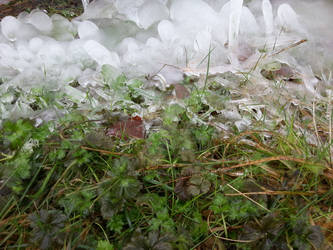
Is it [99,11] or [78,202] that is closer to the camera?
[78,202]

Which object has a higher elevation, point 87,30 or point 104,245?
point 87,30

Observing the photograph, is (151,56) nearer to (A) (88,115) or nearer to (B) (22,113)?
(A) (88,115)

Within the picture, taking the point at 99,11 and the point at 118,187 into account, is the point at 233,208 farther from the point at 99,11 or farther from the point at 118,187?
the point at 99,11

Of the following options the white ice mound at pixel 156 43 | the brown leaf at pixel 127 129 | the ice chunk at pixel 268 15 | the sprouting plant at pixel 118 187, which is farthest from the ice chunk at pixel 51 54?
the ice chunk at pixel 268 15

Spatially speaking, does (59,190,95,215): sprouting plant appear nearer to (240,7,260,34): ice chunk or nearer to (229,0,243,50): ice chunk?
(229,0,243,50): ice chunk

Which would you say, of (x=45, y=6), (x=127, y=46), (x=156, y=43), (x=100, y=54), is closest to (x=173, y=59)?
(x=156, y=43)

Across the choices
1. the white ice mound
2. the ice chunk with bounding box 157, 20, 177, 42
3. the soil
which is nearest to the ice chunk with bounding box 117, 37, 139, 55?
the white ice mound

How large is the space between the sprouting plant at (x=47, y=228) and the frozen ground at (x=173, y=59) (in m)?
0.46

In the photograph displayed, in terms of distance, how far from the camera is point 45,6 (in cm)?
233

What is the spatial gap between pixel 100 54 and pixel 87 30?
0.20m

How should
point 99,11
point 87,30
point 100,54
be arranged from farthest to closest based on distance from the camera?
point 99,11 < point 87,30 < point 100,54

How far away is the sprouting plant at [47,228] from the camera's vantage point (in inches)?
27.2

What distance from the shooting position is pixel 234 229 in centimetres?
74

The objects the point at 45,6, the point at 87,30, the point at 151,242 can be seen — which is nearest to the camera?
the point at 151,242
